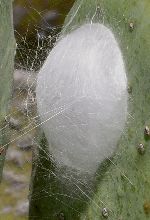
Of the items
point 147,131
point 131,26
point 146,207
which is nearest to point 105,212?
point 146,207

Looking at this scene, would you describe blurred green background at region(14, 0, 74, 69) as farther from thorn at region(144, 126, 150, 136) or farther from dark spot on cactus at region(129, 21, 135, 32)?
thorn at region(144, 126, 150, 136)

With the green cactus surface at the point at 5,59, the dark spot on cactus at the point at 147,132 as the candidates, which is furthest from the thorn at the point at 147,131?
the green cactus surface at the point at 5,59

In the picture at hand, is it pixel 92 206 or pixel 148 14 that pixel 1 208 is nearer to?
pixel 92 206

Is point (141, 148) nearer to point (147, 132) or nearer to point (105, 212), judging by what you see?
point (147, 132)

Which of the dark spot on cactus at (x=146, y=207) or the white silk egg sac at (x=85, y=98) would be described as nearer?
the dark spot on cactus at (x=146, y=207)

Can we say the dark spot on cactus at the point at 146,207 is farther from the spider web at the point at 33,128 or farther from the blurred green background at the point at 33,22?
the blurred green background at the point at 33,22

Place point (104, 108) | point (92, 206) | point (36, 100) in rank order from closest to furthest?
point (104, 108) < point (92, 206) < point (36, 100)

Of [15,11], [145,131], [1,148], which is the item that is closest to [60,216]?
[1,148]
